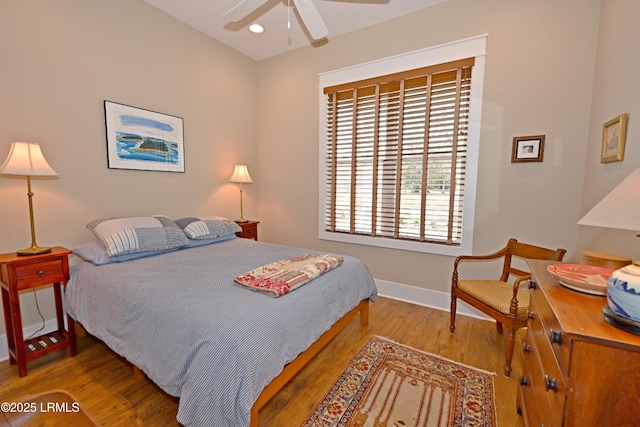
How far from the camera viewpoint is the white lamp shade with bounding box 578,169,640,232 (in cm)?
84

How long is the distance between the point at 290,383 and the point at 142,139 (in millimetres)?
2637

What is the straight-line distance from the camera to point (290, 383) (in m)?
1.81

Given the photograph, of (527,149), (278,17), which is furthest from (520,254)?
(278,17)

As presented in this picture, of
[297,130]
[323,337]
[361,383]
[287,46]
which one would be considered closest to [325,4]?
[287,46]

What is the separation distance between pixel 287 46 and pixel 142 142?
6.95 feet

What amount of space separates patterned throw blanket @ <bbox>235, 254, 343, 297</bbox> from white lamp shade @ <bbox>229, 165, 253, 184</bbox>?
174 cm

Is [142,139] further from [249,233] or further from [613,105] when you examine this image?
[613,105]

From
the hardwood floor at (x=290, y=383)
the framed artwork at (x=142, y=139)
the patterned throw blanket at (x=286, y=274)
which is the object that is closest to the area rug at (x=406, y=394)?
the hardwood floor at (x=290, y=383)

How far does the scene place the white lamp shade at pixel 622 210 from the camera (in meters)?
0.84

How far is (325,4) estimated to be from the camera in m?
2.73

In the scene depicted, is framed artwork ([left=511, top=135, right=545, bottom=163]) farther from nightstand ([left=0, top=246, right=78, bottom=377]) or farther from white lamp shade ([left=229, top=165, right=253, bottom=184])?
nightstand ([left=0, top=246, right=78, bottom=377])

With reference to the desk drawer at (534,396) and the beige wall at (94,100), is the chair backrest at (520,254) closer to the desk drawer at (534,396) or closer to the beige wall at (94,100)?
the desk drawer at (534,396)

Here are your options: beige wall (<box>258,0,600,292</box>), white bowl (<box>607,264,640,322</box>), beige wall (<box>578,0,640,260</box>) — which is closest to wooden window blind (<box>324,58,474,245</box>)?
beige wall (<box>258,0,600,292</box>)

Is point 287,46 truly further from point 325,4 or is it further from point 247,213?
point 247,213
